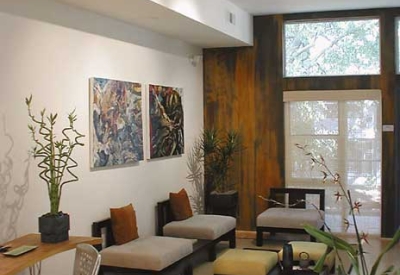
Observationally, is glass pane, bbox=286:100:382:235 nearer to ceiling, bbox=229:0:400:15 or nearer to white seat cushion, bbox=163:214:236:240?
ceiling, bbox=229:0:400:15

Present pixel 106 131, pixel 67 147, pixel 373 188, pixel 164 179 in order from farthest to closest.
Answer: pixel 373 188, pixel 164 179, pixel 106 131, pixel 67 147

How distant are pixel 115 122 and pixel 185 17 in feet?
4.24

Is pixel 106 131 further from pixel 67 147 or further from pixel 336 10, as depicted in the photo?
pixel 336 10

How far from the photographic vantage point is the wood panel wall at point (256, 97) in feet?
26.8

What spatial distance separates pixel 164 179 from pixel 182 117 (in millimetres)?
933

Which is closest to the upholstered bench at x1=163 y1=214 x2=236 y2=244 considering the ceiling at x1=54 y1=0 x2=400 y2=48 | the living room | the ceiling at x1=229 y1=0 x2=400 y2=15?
the living room

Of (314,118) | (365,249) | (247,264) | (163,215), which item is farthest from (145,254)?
(314,118)

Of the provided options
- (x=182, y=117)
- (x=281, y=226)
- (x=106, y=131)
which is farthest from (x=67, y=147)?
(x=281, y=226)

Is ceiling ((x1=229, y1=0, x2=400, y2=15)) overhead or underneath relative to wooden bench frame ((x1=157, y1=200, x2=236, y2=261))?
overhead

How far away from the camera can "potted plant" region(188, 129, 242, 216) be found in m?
7.92

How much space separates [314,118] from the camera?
8.05 m

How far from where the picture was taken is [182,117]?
7.64m

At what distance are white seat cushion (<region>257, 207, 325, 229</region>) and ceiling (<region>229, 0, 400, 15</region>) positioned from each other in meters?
2.65

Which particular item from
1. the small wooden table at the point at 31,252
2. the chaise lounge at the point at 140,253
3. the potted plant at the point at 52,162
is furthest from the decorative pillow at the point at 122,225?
the small wooden table at the point at 31,252
